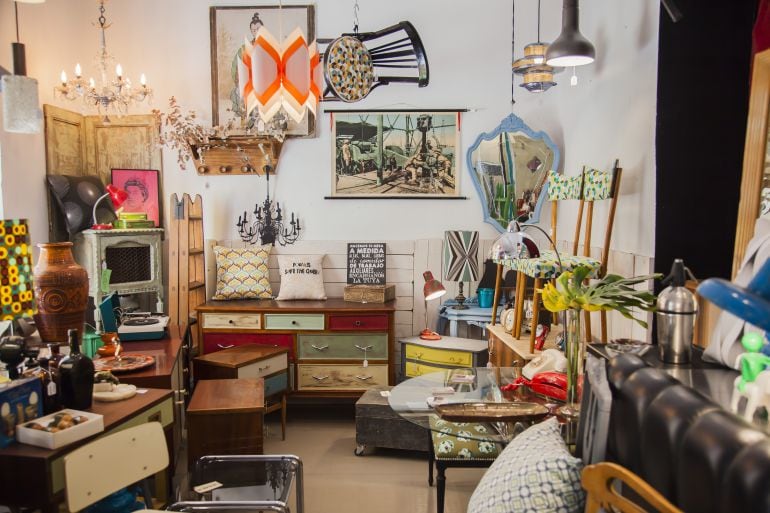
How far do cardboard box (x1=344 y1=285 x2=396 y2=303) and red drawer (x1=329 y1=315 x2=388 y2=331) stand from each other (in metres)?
0.20

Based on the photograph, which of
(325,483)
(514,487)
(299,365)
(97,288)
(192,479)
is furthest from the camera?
(299,365)

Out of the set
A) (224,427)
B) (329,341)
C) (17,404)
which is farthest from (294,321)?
(17,404)

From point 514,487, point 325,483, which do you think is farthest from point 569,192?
point 514,487

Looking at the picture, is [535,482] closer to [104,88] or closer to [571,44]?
[571,44]

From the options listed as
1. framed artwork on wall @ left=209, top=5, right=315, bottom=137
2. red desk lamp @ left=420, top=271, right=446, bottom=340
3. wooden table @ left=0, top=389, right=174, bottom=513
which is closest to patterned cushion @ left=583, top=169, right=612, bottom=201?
red desk lamp @ left=420, top=271, right=446, bottom=340

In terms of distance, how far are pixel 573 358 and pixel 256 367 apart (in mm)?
2877

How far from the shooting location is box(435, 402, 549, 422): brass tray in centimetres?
277

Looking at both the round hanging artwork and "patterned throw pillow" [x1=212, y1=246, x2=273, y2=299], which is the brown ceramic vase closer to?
the round hanging artwork

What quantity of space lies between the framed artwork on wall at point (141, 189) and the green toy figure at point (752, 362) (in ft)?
16.7

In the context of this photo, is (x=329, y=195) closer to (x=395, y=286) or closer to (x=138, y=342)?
(x=395, y=286)

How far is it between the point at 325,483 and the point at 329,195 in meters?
2.68

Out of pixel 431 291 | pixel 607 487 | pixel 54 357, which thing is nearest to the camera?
pixel 607 487

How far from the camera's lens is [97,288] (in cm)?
500

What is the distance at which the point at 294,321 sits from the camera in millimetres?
5430
